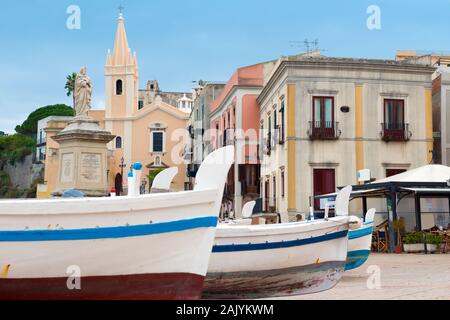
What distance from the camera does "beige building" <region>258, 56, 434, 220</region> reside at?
29469 millimetres

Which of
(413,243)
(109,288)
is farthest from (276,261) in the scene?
(413,243)

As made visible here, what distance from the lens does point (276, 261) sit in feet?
38.0

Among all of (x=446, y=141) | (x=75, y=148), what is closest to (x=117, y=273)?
(x=75, y=148)

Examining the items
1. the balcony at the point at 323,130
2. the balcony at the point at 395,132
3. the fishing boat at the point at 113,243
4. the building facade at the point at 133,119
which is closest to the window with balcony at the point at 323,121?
the balcony at the point at 323,130

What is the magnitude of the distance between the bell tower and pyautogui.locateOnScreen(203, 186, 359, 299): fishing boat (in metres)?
61.4

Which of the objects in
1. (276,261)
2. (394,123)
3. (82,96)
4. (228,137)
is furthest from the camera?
(228,137)

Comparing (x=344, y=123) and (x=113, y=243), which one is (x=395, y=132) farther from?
(x=113, y=243)

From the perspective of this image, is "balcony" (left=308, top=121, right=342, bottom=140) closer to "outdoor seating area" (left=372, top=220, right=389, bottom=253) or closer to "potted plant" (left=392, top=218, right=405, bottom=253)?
"outdoor seating area" (left=372, top=220, right=389, bottom=253)

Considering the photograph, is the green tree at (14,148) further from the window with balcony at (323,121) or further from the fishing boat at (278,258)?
the fishing boat at (278,258)

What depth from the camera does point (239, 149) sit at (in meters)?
37.2

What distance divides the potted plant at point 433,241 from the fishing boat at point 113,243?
16338 mm

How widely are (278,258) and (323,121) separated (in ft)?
61.5
